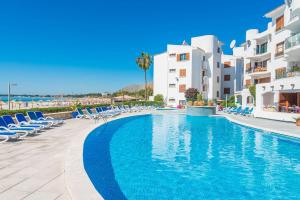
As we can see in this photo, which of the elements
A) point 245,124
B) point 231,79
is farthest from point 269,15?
point 231,79

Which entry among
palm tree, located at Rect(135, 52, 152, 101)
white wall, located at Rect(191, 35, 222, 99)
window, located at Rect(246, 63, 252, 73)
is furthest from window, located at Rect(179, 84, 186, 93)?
window, located at Rect(246, 63, 252, 73)

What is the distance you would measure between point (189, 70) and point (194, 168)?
1502 inches

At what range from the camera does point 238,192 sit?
21.5ft

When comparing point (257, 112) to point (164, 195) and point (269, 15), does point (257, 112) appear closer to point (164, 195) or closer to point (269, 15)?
point (269, 15)

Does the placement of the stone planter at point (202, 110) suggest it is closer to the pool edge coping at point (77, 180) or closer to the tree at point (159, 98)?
the tree at point (159, 98)

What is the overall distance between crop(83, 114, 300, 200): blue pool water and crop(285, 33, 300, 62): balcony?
41.3ft

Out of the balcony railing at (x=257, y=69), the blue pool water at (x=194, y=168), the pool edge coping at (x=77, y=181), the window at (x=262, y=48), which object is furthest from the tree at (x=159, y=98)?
the pool edge coping at (x=77, y=181)

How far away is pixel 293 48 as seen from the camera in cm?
2281

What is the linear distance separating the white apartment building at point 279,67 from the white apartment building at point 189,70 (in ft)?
31.2

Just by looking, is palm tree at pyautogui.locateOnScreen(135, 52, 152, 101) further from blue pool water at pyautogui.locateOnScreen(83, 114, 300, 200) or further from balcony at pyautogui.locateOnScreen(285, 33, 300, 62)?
blue pool water at pyautogui.locateOnScreen(83, 114, 300, 200)

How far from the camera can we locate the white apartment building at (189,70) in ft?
150

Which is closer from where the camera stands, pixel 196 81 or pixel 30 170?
pixel 30 170

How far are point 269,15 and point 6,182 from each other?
3258 cm

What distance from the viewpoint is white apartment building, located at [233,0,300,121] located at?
21.3m
